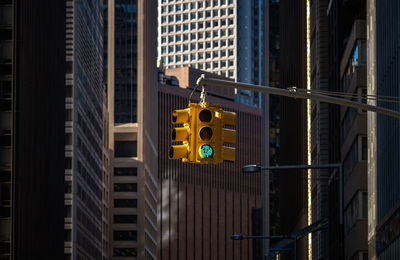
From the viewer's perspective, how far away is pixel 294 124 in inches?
5074

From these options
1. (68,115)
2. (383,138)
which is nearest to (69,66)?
Result: (68,115)

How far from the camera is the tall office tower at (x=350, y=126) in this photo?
202ft

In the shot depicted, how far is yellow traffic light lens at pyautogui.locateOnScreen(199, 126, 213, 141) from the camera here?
2127 cm

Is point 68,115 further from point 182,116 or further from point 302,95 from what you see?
point 302,95

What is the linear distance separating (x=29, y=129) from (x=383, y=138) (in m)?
64.8

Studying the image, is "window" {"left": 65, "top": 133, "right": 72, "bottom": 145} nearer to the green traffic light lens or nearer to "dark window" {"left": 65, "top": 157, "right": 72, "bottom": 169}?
"dark window" {"left": 65, "top": 157, "right": 72, "bottom": 169}

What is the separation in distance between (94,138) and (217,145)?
154088 millimetres

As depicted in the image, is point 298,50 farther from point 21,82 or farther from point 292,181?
point 21,82

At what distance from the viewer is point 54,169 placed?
4998 inches

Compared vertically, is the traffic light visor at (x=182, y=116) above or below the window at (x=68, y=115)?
below

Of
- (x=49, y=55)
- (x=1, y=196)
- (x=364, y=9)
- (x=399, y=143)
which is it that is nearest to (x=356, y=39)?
(x=364, y=9)

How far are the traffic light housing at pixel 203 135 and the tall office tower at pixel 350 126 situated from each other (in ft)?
110

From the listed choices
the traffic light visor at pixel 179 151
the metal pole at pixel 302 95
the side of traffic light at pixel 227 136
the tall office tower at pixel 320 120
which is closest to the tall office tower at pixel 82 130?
the tall office tower at pixel 320 120

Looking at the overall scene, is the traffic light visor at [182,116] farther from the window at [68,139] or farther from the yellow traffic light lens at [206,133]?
the window at [68,139]
